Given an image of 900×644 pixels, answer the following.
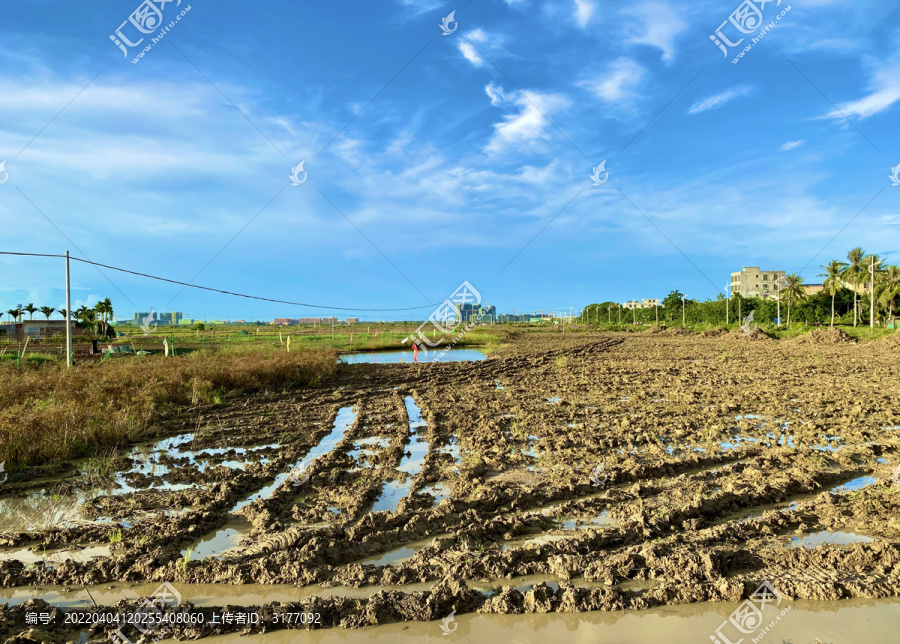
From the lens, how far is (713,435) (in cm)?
828

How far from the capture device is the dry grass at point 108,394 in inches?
291

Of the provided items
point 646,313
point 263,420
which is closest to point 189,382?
point 263,420

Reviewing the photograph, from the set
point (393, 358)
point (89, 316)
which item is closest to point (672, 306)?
point (393, 358)

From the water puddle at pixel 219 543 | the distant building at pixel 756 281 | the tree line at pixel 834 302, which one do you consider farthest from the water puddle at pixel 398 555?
the distant building at pixel 756 281

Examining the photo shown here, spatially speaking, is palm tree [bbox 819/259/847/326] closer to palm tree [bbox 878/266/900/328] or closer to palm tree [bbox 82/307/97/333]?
palm tree [bbox 878/266/900/328]

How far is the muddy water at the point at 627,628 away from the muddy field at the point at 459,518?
0.08 m

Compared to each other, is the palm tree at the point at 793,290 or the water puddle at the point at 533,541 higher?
the palm tree at the point at 793,290

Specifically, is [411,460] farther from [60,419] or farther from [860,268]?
[860,268]

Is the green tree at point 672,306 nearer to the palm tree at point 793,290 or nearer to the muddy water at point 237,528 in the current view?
the palm tree at point 793,290

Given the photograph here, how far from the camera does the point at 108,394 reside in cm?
1011

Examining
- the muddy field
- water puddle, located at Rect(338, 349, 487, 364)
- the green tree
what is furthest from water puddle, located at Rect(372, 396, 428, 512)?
the green tree

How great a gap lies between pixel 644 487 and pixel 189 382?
1081 centimetres

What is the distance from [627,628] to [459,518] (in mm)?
1924

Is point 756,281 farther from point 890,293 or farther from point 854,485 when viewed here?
point 854,485
